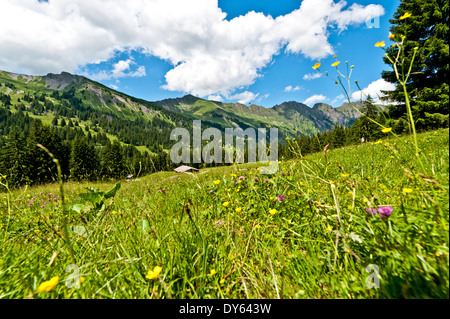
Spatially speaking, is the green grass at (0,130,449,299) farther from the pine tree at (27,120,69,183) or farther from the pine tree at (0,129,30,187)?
the pine tree at (0,129,30,187)

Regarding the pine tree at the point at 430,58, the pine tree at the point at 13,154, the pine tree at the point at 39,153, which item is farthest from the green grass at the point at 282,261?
the pine tree at the point at 13,154

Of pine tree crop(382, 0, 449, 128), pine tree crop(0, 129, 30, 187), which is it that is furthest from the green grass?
pine tree crop(0, 129, 30, 187)

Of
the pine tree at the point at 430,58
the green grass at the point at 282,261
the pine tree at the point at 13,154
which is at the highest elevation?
the pine tree at the point at 430,58

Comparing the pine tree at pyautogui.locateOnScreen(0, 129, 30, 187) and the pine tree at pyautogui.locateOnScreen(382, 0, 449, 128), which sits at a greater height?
the pine tree at pyautogui.locateOnScreen(382, 0, 449, 128)

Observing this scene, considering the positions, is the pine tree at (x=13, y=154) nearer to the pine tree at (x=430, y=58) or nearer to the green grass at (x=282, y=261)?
the green grass at (x=282, y=261)

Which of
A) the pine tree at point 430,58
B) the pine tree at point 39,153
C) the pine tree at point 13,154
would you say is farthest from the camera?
the pine tree at point 39,153

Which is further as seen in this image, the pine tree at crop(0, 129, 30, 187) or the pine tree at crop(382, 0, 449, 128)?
the pine tree at crop(0, 129, 30, 187)

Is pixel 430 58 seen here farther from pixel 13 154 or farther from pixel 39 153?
pixel 39 153

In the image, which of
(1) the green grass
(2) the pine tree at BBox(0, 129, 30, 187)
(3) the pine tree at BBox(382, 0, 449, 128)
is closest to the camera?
(1) the green grass

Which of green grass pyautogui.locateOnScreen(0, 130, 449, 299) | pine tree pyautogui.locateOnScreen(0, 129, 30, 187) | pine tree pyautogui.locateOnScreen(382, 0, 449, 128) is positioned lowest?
green grass pyautogui.locateOnScreen(0, 130, 449, 299)
